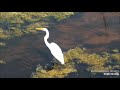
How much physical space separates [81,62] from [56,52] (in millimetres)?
552

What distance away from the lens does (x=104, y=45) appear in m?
7.88

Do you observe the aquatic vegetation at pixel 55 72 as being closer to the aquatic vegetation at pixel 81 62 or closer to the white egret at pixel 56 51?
the aquatic vegetation at pixel 81 62

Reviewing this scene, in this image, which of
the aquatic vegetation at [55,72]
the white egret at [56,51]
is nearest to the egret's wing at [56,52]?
the white egret at [56,51]

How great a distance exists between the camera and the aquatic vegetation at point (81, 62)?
7.61 m

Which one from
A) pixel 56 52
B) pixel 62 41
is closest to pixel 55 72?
pixel 56 52

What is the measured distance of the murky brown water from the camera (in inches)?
302

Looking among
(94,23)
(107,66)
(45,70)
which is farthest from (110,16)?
(45,70)

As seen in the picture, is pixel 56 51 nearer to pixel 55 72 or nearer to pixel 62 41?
pixel 62 41

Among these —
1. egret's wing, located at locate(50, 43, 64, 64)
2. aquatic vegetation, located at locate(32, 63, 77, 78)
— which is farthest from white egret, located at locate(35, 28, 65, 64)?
aquatic vegetation, located at locate(32, 63, 77, 78)

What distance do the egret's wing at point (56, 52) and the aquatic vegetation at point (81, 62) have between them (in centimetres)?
9

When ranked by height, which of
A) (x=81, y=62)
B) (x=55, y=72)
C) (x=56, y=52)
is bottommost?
(x=55, y=72)

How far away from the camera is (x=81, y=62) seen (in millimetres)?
7738
